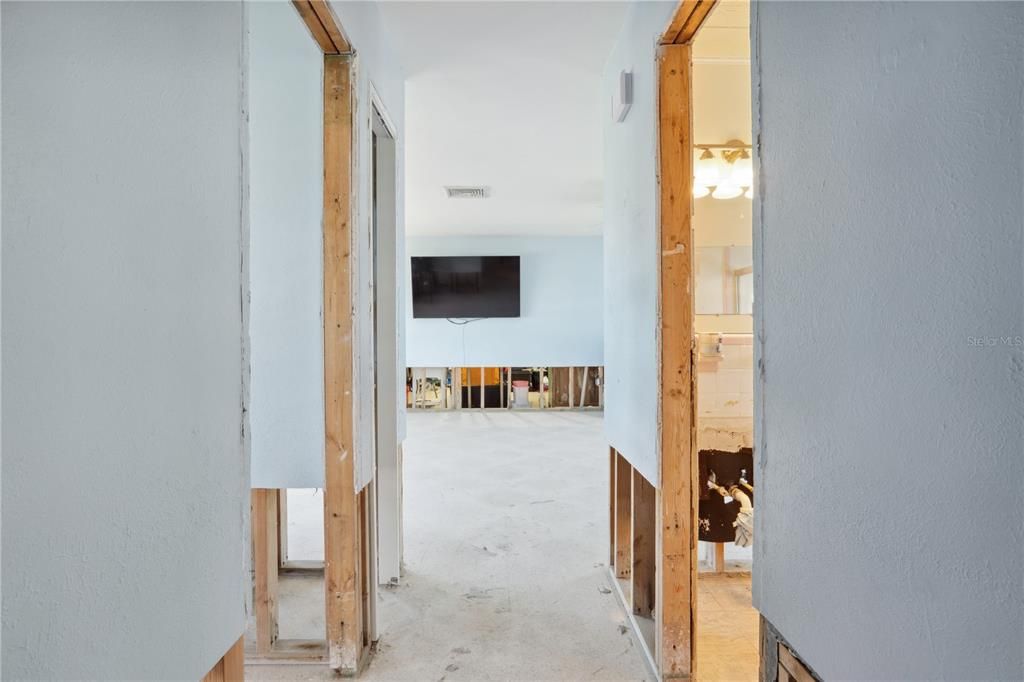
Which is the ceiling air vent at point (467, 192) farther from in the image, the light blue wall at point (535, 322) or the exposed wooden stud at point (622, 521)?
the exposed wooden stud at point (622, 521)

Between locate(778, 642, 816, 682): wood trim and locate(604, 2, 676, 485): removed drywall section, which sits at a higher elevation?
locate(604, 2, 676, 485): removed drywall section

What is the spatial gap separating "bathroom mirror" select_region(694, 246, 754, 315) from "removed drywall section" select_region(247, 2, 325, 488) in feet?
6.44

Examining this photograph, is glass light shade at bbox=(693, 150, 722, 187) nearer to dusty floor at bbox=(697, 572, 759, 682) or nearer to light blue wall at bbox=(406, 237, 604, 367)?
dusty floor at bbox=(697, 572, 759, 682)

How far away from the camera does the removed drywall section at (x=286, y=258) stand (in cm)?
190

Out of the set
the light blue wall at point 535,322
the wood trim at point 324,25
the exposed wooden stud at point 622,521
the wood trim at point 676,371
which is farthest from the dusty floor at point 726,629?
the light blue wall at point 535,322

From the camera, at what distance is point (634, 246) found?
2254 millimetres

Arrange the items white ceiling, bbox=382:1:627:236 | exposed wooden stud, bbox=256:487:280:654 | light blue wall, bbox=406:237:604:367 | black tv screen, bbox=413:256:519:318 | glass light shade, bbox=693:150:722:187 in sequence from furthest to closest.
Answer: light blue wall, bbox=406:237:604:367 < black tv screen, bbox=413:256:519:318 < glass light shade, bbox=693:150:722:187 < white ceiling, bbox=382:1:627:236 < exposed wooden stud, bbox=256:487:280:654

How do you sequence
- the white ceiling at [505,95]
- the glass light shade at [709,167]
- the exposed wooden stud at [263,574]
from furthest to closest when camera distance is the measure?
the glass light shade at [709,167], the white ceiling at [505,95], the exposed wooden stud at [263,574]

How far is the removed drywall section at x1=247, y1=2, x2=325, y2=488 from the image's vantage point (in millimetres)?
1903

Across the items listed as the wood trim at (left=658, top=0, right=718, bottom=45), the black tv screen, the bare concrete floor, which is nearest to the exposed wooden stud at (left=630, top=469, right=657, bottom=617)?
the bare concrete floor

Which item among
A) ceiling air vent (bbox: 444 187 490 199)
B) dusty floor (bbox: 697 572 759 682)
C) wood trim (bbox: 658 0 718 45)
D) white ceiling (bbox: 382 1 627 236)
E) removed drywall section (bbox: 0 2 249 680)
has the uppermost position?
ceiling air vent (bbox: 444 187 490 199)

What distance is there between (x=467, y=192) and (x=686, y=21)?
12.2ft

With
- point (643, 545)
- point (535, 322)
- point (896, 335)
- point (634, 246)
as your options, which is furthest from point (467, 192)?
point (896, 335)

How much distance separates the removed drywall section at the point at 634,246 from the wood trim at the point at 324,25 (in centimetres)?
104
